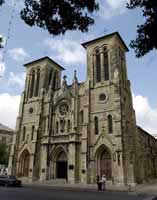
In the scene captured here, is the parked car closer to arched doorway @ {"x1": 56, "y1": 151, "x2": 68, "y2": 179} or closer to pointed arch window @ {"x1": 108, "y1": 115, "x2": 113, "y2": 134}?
arched doorway @ {"x1": 56, "y1": 151, "x2": 68, "y2": 179}

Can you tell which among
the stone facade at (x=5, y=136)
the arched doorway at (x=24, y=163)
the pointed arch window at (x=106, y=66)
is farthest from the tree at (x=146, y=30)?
the stone facade at (x=5, y=136)

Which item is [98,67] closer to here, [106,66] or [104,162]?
[106,66]

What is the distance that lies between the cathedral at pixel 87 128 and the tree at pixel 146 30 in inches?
861

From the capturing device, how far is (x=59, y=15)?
22.8ft

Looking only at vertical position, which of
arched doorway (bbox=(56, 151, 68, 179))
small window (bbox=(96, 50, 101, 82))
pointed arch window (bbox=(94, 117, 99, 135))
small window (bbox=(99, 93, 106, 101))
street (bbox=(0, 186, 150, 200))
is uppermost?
small window (bbox=(96, 50, 101, 82))

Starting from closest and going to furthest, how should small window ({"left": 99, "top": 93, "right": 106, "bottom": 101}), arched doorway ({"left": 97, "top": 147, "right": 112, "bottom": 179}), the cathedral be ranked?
arched doorway ({"left": 97, "top": 147, "right": 112, "bottom": 179})
the cathedral
small window ({"left": 99, "top": 93, "right": 106, "bottom": 101})

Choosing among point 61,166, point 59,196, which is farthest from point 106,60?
point 59,196

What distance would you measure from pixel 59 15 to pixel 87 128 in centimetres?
2520

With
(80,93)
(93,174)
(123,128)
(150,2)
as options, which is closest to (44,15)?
(150,2)

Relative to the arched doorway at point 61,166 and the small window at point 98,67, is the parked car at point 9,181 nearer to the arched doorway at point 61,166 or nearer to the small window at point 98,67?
the arched doorway at point 61,166

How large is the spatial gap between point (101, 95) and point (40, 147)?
12855 mm

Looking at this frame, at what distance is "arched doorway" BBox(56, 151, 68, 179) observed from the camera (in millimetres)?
32928

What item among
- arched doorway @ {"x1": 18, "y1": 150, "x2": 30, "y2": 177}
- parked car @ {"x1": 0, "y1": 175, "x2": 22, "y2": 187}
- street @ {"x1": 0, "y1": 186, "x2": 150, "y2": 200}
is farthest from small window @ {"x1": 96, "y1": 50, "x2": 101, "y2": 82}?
street @ {"x1": 0, "y1": 186, "x2": 150, "y2": 200}

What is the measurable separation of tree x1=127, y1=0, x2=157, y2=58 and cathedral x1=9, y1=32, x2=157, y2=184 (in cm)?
2188
